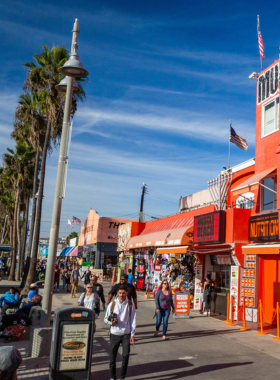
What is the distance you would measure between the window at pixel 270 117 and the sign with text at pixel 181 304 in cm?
731

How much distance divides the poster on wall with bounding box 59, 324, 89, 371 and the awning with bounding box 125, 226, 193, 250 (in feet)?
41.7

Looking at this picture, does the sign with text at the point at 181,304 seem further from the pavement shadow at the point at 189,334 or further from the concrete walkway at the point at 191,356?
the pavement shadow at the point at 189,334

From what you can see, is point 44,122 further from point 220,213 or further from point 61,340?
point 61,340

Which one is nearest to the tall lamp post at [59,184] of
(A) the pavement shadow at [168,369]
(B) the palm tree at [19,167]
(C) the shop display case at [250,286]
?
(A) the pavement shadow at [168,369]

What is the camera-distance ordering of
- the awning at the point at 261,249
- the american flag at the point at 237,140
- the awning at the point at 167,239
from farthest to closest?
the american flag at the point at 237,140 → the awning at the point at 167,239 → the awning at the point at 261,249

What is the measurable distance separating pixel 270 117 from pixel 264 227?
15.5ft

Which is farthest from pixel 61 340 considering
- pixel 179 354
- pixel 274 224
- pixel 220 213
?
pixel 220 213

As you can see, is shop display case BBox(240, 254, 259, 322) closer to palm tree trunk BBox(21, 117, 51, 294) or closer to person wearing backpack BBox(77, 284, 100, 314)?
person wearing backpack BBox(77, 284, 100, 314)

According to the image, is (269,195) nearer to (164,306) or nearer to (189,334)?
(189,334)

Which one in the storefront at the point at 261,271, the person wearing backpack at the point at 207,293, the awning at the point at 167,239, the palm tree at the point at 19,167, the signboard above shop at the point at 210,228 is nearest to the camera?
the storefront at the point at 261,271

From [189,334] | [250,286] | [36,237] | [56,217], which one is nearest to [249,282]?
[250,286]

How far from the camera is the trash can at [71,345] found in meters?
6.52

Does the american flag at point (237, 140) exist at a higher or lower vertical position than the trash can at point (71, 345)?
higher

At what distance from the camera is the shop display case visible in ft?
47.4
